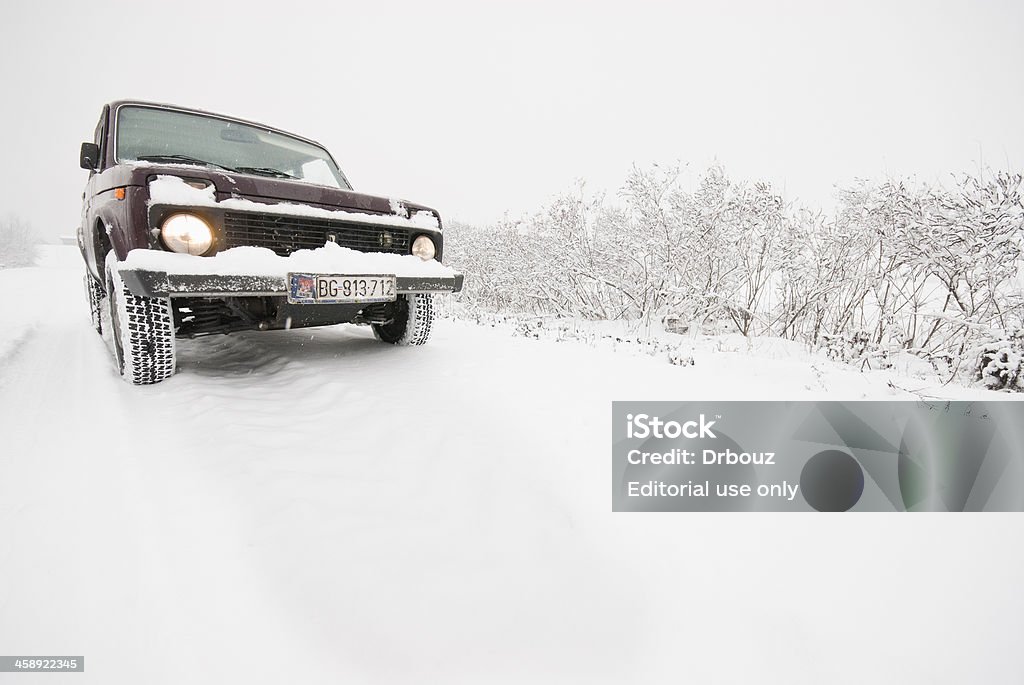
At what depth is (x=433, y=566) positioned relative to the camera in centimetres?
120

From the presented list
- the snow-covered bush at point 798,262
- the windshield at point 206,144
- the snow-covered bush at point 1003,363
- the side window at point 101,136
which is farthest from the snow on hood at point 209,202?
the snow-covered bush at point 1003,363

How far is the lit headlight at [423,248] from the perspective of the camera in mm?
3047

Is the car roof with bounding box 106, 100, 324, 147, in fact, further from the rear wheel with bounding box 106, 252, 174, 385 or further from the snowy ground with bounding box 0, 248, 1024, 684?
the snowy ground with bounding box 0, 248, 1024, 684

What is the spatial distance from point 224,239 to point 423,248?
3.88ft

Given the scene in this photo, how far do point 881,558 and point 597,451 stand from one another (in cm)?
89

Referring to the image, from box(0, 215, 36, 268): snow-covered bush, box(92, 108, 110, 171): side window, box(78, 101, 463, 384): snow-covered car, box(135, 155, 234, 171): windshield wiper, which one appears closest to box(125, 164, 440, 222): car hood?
box(78, 101, 463, 384): snow-covered car

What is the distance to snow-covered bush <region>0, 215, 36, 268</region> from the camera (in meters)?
26.9

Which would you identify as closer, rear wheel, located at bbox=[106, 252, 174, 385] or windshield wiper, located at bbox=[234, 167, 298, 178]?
rear wheel, located at bbox=[106, 252, 174, 385]

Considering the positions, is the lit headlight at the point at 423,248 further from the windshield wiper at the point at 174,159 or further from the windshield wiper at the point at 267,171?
the windshield wiper at the point at 174,159

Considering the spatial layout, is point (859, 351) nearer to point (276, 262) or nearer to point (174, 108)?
point (276, 262)

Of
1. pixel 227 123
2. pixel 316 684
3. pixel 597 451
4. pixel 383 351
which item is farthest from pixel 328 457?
pixel 227 123

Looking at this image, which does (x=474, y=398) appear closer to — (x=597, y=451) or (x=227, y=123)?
(x=597, y=451)

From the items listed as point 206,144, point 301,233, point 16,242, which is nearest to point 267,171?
point 206,144
